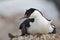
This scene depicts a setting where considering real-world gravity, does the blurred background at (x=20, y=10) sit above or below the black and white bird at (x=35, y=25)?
above

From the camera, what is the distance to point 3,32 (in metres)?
1.26

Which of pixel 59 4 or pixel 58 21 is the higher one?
pixel 59 4

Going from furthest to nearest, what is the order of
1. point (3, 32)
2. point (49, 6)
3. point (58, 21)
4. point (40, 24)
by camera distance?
point (49, 6), point (58, 21), point (3, 32), point (40, 24)

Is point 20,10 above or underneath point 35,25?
above

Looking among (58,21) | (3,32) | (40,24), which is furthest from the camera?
(58,21)

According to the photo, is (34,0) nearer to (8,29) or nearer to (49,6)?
(49,6)

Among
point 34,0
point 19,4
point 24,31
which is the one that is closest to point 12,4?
point 19,4

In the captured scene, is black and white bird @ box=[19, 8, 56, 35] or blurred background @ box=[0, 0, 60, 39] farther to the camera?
blurred background @ box=[0, 0, 60, 39]

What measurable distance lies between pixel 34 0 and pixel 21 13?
22cm

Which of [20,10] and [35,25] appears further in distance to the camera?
[20,10]

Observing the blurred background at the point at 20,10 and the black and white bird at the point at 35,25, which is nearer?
the black and white bird at the point at 35,25

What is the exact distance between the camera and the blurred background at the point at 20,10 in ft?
4.38

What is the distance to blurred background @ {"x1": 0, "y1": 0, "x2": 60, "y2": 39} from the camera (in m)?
1.33

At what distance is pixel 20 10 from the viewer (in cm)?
145
